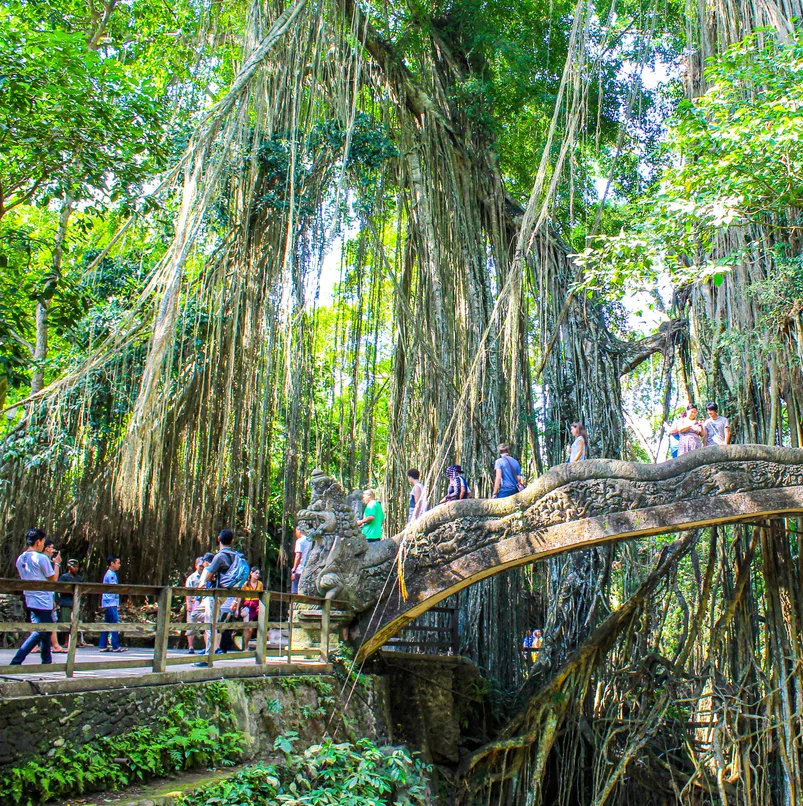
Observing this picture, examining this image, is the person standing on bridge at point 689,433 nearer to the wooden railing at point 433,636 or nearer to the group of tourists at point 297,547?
the group of tourists at point 297,547

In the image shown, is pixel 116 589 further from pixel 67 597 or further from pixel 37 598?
pixel 67 597

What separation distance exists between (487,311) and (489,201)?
140 cm

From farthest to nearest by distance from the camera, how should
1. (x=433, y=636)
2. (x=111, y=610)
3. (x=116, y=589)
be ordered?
(x=433, y=636) < (x=111, y=610) < (x=116, y=589)

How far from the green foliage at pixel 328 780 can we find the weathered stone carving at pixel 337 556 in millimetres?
1056

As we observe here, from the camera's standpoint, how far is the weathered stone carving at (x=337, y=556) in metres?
6.21

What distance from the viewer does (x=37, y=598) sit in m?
4.43

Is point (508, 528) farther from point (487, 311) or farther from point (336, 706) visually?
point (487, 311)

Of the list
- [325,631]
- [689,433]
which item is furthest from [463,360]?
[325,631]

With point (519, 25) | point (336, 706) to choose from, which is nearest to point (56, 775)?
point (336, 706)

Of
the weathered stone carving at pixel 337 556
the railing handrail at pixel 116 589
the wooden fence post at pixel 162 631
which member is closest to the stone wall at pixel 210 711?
the wooden fence post at pixel 162 631

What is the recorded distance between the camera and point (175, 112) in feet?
27.5

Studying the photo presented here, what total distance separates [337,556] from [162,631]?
6.14 ft

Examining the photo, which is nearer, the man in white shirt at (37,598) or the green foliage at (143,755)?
the green foliage at (143,755)

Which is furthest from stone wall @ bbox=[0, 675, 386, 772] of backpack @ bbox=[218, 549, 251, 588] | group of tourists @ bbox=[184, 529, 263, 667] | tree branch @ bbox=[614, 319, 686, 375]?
tree branch @ bbox=[614, 319, 686, 375]
